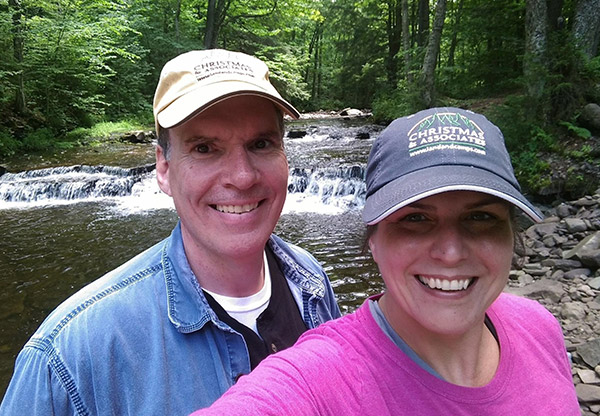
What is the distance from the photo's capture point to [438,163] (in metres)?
1.18

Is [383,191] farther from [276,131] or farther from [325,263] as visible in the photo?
[325,263]

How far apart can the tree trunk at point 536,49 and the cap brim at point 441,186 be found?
29.7ft

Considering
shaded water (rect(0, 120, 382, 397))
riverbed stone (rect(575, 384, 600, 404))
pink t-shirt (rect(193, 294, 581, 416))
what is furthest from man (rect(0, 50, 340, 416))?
riverbed stone (rect(575, 384, 600, 404))

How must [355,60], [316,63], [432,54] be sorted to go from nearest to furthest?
[432,54], [355,60], [316,63]

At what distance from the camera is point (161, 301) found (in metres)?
1.47

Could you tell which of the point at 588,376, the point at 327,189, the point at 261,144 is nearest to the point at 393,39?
the point at 327,189

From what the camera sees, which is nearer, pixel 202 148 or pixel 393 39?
pixel 202 148

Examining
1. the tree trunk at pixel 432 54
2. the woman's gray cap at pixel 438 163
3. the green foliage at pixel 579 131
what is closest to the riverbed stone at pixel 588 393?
the woman's gray cap at pixel 438 163

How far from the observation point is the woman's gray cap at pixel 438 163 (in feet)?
3.76

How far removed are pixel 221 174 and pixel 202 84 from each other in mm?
353

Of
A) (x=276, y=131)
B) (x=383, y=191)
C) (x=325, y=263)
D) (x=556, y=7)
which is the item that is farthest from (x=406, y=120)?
(x=556, y=7)

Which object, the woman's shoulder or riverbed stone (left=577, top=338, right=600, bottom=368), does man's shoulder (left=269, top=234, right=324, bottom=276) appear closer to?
the woman's shoulder

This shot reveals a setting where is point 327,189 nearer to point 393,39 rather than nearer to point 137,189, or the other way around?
point 137,189

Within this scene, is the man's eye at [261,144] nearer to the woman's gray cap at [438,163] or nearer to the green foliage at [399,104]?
the woman's gray cap at [438,163]
